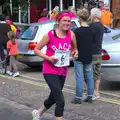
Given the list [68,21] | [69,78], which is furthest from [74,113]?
[69,78]

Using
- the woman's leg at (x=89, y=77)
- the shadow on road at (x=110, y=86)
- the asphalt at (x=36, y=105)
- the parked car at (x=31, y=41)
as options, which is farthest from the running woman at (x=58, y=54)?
the parked car at (x=31, y=41)

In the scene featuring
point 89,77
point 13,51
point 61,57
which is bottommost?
point 13,51

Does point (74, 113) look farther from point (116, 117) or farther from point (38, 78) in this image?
point (38, 78)

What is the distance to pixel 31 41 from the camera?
40.0 ft

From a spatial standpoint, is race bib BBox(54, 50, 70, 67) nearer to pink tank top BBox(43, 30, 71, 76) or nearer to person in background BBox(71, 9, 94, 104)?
pink tank top BBox(43, 30, 71, 76)

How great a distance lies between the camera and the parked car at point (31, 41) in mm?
12164

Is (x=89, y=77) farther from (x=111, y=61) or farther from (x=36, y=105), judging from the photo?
(x=36, y=105)

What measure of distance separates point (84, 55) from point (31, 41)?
4.55 m

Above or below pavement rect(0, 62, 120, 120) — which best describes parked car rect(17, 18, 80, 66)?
above

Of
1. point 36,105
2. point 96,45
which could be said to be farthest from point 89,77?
point 36,105

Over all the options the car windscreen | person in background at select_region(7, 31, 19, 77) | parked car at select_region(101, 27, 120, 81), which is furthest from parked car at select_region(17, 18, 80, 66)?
parked car at select_region(101, 27, 120, 81)

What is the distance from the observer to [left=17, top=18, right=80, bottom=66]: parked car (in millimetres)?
12164

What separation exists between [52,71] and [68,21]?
2.47 feet

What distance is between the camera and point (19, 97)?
9094 millimetres
